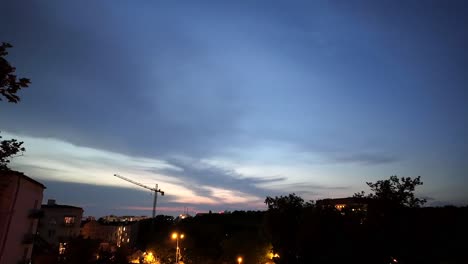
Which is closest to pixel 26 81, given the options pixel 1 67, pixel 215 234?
pixel 1 67

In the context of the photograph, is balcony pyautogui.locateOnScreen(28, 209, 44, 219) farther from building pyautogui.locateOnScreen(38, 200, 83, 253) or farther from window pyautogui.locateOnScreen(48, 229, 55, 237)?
window pyautogui.locateOnScreen(48, 229, 55, 237)

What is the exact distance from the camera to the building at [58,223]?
56.6m

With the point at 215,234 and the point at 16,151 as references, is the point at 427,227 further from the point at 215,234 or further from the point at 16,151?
the point at 215,234

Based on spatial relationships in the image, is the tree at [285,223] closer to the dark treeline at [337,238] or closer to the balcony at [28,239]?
the dark treeline at [337,238]

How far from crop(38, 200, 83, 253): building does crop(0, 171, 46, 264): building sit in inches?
1440

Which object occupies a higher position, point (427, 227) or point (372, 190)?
point (372, 190)

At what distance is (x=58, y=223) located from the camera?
191 feet

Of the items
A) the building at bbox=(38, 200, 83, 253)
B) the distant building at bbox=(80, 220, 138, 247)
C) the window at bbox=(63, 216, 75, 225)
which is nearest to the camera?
the building at bbox=(38, 200, 83, 253)

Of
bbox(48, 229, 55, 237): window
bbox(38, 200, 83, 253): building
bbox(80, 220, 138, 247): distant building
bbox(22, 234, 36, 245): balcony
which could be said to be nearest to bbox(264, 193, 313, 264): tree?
bbox(22, 234, 36, 245): balcony

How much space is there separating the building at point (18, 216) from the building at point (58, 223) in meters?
36.6

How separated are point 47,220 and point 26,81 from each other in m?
61.3

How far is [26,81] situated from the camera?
22.1 feet

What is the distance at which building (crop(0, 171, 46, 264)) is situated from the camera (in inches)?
794

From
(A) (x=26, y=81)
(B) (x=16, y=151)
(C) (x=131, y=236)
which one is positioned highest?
(A) (x=26, y=81)
